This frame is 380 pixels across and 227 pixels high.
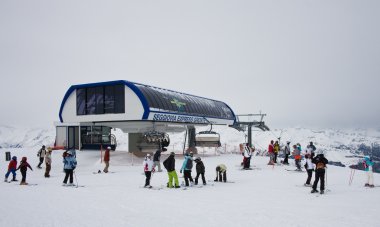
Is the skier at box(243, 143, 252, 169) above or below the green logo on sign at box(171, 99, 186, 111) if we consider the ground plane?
below

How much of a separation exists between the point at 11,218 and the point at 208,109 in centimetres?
3284

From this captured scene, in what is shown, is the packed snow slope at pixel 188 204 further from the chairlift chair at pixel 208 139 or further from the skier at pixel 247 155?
the chairlift chair at pixel 208 139

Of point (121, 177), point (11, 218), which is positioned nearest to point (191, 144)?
point (121, 177)

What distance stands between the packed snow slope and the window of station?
37.9 ft

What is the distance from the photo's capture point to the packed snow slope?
9391 mm

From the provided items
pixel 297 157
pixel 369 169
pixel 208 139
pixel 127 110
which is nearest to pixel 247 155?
pixel 297 157

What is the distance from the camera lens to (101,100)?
29391mm

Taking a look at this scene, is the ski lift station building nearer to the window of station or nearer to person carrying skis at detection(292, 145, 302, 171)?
the window of station

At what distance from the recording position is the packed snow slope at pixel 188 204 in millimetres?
9391

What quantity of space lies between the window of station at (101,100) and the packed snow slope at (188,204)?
11.5 meters

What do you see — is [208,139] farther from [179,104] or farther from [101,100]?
[101,100]

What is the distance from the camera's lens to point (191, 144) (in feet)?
128

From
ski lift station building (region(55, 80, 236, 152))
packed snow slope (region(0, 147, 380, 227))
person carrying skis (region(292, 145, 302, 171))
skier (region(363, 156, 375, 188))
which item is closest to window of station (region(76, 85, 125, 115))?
ski lift station building (region(55, 80, 236, 152))

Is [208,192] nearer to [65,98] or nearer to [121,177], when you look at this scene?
[121,177]
